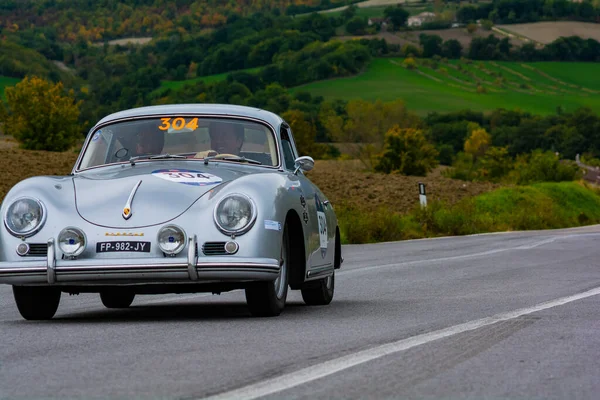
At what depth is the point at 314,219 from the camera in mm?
10109

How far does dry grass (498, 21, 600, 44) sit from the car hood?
16370 cm

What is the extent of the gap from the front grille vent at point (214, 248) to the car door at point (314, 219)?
3.98 feet

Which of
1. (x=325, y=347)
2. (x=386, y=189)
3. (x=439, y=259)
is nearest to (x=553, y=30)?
(x=386, y=189)

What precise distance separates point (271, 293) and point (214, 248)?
0.64 metres

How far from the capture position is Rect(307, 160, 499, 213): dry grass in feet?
144

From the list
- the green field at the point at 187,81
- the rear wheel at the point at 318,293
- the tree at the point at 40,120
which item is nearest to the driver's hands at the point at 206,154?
the rear wheel at the point at 318,293

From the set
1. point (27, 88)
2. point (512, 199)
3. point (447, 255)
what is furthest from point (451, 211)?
→ point (27, 88)

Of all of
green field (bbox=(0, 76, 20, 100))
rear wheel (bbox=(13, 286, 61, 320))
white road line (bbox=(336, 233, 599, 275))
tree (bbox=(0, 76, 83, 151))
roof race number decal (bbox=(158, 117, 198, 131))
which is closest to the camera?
rear wheel (bbox=(13, 286, 61, 320))

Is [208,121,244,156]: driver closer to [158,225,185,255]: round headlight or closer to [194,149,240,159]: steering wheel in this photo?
[194,149,240,159]: steering wheel

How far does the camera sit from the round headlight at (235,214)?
27.9ft

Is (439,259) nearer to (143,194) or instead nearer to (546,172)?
(143,194)

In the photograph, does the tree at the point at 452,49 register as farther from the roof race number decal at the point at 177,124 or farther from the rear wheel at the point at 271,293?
the rear wheel at the point at 271,293

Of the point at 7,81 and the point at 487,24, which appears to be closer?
the point at 7,81

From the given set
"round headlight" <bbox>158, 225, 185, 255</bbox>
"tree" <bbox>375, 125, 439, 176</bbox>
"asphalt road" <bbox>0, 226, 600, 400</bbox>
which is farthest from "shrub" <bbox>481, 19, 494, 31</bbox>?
"round headlight" <bbox>158, 225, 185, 255</bbox>
